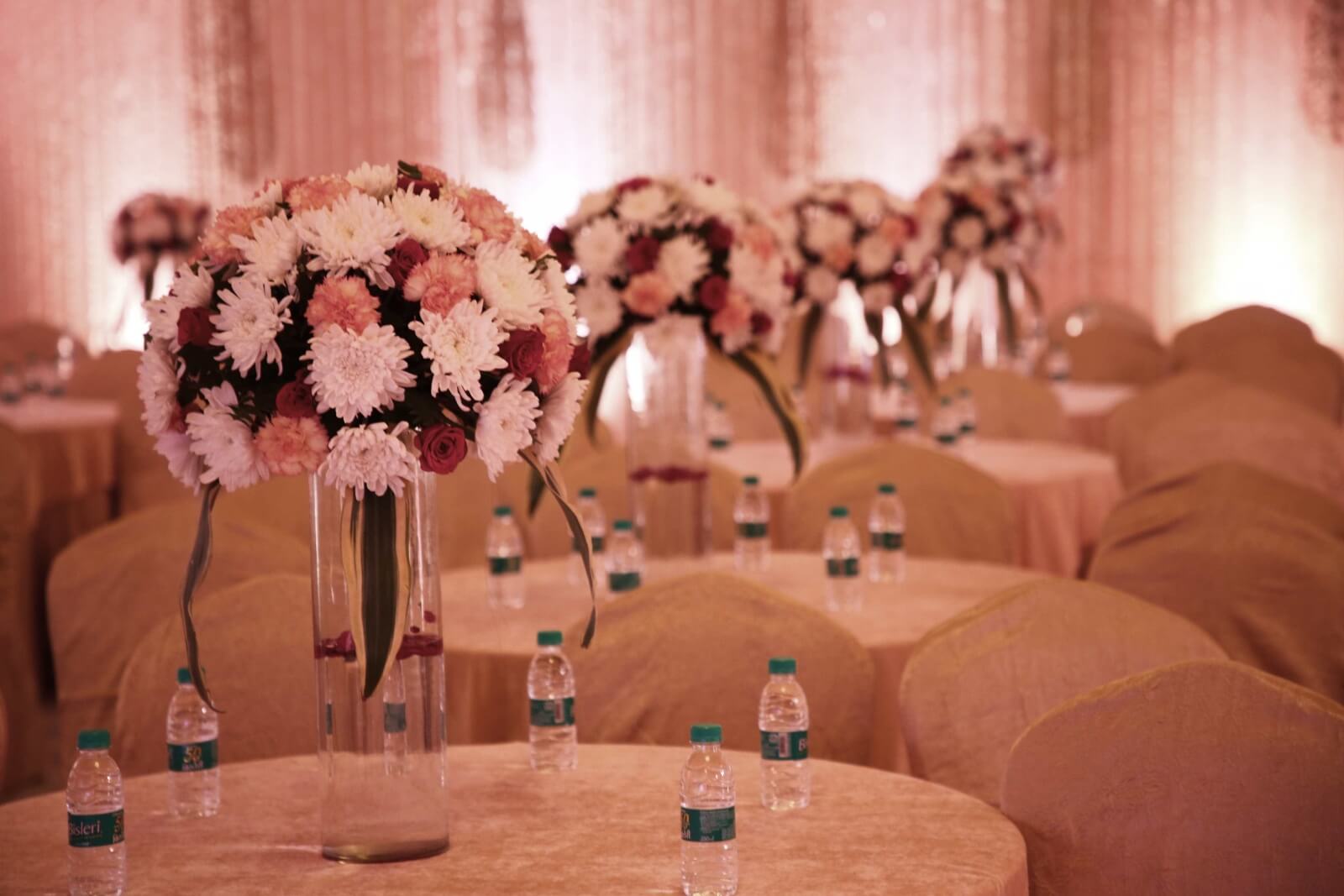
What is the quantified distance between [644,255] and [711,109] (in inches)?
319

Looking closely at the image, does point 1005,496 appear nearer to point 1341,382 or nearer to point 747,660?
point 747,660

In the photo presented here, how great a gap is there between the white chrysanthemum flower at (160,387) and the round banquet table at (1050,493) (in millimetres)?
3388

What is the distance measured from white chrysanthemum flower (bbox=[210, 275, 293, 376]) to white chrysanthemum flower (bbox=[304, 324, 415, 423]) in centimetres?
6

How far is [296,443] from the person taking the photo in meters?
2.30

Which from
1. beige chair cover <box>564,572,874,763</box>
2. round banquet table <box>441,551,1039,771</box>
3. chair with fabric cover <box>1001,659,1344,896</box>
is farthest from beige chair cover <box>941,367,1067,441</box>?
chair with fabric cover <box>1001,659,1344,896</box>

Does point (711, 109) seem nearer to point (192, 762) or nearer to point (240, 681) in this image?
point (240, 681)

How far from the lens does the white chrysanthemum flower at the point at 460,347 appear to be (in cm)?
229

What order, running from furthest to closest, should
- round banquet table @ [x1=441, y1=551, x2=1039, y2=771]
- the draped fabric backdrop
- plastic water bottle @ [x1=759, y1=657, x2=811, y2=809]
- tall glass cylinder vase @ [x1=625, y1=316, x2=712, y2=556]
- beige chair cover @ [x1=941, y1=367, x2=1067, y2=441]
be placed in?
the draped fabric backdrop, beige chair cover @ [x1=941, y1=367, x2=1067, y2=441], tall glass cylinder vase @ [x1=625, y1=316, x2=712, y2=556], round banquet table @ [x1=441, y1=551, x2=1039, y2=771], plastic water bottle @ [x1=759, y1=657, x2=811, y2=809]

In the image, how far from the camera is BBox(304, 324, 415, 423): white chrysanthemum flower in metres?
2.27

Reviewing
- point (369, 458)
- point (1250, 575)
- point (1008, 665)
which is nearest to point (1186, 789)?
point (1008, 665)

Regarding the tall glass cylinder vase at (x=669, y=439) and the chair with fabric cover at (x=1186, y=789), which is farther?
the tall glass cylinder vase at (x=669, y=439)

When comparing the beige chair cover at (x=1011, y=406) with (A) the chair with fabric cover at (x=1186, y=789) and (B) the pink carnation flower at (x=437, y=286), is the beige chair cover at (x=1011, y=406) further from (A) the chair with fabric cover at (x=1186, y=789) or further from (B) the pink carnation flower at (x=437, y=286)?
(B) the pink carnation flower at (x=437, y=286)

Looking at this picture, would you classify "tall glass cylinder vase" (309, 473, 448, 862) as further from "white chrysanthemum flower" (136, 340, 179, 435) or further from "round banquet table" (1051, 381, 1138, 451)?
"round banquet table" (1051, 381, 1138, 451)

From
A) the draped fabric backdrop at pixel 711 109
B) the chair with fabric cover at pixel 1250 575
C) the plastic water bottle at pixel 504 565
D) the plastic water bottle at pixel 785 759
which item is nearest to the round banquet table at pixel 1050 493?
the chair with fabric cover at pixel 1250 575
